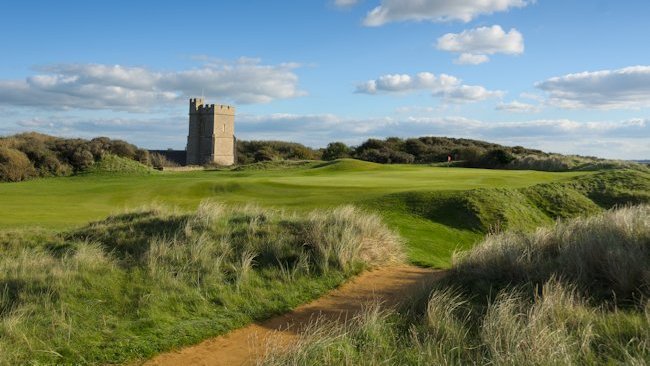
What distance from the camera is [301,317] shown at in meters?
7.90

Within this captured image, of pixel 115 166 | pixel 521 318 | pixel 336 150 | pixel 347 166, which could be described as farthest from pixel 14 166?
pixel 336 150

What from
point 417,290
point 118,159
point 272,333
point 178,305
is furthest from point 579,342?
point 118,159

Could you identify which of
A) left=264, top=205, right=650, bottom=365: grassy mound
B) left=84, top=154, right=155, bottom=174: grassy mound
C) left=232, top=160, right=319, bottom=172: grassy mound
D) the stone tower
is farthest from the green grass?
the stone tower

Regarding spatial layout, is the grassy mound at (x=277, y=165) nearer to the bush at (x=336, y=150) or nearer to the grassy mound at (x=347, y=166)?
the grassy mound at (x=347, y=166)

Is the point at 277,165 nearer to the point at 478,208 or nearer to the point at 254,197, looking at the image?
the point at 254,197

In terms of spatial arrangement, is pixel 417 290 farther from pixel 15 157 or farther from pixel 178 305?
pixel 15 157

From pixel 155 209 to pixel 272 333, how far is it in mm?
8324

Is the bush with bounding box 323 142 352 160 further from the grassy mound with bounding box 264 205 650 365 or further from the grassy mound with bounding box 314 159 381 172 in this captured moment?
the grassy mound with bounding box 264 205 650 365

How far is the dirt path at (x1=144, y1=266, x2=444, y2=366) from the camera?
21.6ft

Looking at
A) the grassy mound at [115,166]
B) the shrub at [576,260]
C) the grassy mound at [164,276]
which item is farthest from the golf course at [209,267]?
the grassy mound at [115,166]

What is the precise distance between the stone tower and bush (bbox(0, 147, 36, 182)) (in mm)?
Result: 47119

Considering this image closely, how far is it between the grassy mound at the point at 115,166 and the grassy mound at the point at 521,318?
27.5 meters

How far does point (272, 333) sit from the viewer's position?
23.7ft

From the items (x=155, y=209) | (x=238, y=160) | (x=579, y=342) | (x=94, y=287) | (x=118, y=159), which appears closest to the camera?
(x=579, y=342)
